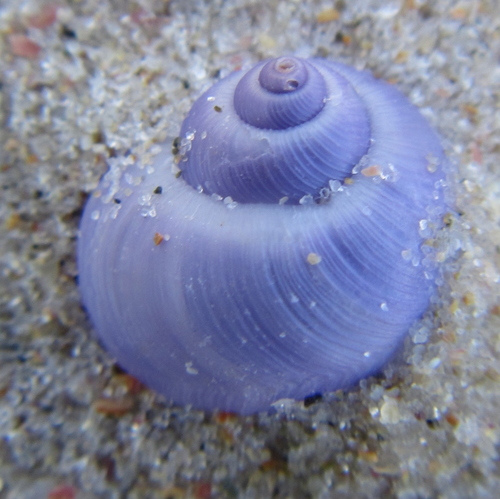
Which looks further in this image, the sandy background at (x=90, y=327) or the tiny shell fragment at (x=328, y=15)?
the tiny shell fragment at (x=328, y=15)

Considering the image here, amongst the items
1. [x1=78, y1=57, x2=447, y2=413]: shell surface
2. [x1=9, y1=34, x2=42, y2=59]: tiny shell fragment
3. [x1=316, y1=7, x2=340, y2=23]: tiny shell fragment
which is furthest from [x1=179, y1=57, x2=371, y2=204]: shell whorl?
[x1=9, y1=34, x2=42, y2=59]: tiny shell fragment

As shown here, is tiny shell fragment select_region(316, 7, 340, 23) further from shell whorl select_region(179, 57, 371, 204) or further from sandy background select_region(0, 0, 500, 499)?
shell whorl select_region(179, 57, 371, 204)

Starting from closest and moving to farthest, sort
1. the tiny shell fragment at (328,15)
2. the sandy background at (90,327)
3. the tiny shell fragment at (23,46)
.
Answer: the sandy background at (90,327) → the tiny shell fragment at (23,46) → the tiny shell fragment at (328,15)

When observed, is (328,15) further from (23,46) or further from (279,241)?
(23,46)

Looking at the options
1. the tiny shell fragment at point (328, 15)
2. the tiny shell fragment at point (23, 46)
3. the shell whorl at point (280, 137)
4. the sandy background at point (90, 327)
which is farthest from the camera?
the tiny shell fragment at point (328, 15)

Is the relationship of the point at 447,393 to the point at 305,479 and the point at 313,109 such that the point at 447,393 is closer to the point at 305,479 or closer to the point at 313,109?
the point at 305,479

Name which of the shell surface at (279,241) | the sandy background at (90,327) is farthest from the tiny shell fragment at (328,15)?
the shell surface at (279,241)

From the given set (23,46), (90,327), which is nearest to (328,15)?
(23,46)

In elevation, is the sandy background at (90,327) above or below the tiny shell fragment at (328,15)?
below

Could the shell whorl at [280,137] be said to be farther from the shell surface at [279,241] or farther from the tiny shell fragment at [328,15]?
the tiny shell fragment at [328,15]
